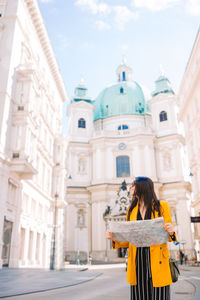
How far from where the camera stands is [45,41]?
3391 cm

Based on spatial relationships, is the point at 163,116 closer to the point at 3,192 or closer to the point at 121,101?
the point at 121,101

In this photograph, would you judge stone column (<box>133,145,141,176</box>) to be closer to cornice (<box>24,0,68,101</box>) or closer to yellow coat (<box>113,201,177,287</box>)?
cornice (<box>24,0,68,101</box>)

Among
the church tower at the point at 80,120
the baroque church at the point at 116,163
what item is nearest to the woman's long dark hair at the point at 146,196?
the baroque church at the point at 116,163

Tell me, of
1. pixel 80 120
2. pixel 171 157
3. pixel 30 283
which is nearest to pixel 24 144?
pixel 30 283

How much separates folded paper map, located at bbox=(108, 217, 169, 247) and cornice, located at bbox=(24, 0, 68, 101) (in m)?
30.4

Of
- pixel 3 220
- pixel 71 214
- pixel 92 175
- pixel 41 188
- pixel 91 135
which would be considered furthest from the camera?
pixel 91 135

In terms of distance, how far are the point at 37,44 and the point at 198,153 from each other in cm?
2149

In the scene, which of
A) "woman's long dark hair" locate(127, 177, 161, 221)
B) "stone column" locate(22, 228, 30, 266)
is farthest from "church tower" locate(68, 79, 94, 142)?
"woman's long dark hair" locate(127, 177, 161, 221)

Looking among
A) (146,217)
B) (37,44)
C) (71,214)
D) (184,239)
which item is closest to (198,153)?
(184,239)

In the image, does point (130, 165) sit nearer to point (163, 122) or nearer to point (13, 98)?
point (163, 122)

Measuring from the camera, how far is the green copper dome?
57.1m

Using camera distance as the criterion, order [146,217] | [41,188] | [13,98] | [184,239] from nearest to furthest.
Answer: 1. [146,217]
2. [13,98]
3. [41,188]
4. [184,239]

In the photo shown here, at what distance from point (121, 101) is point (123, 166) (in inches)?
581

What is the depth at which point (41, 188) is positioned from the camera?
3073cm
